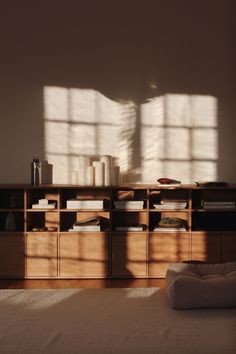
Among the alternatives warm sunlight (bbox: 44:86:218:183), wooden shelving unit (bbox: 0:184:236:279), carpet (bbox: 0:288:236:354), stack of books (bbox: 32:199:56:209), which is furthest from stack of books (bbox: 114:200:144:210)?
carpet (bbox: 0:288:236:354)

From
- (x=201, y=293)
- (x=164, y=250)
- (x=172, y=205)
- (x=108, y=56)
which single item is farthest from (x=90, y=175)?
(x=201, y=293)

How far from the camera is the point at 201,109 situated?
16.8ft

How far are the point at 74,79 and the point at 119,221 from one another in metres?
1.58

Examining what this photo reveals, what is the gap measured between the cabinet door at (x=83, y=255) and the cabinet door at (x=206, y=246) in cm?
88

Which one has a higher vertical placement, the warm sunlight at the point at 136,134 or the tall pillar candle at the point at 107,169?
the warm sunlight at the point at 136,134

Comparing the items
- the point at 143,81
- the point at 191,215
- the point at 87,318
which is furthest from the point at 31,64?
the point at 87,318

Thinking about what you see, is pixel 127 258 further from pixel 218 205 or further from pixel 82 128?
pixel 82 128

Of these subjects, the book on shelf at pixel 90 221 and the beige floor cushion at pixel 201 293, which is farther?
the book on shelf at pixel 90 221

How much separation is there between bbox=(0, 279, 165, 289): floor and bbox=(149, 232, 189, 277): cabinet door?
14 cm

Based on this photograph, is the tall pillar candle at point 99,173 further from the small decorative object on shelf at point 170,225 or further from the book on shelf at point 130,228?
the small decorative object on shelf at point 170,225

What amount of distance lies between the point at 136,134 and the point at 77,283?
1.68 metres

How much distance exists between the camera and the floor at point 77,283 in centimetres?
440

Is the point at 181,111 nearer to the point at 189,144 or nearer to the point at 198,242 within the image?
the point at 189,144

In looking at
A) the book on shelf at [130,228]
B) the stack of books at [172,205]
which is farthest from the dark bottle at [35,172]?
the stack of books at [172,205]
